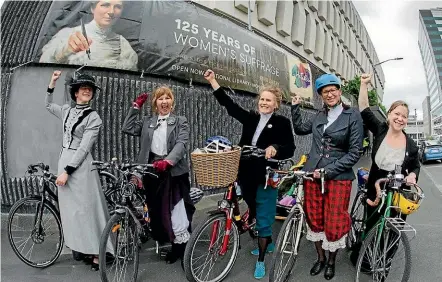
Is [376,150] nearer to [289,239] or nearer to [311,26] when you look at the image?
[289,239]

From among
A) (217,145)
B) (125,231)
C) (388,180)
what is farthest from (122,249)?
(388,180)

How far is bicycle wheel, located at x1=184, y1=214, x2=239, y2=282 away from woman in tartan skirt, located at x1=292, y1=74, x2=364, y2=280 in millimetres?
878

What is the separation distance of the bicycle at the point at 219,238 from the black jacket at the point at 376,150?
3.14 ft

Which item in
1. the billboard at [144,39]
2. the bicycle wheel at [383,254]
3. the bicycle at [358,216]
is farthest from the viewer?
the billboard at [144,39]

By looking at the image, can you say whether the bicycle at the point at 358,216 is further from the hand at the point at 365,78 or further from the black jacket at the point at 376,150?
the hand at the point at 365,78

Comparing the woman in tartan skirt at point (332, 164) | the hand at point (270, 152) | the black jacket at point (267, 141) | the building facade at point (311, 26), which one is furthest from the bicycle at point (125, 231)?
the building facade at point (311, 26)

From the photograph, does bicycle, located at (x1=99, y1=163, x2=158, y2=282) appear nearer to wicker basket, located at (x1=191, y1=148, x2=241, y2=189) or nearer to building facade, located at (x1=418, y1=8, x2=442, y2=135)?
wicker basket, located at (x1=191, y1=148, x2=241, y2=189)

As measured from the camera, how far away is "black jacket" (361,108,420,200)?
11.3ft

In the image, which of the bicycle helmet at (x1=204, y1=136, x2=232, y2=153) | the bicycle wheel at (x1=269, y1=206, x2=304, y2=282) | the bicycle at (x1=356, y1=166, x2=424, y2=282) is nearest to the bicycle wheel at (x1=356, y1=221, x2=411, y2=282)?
the bicycle at (x1=356, y1=166, x2=424, y2=282)

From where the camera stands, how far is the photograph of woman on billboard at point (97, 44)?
6.43m

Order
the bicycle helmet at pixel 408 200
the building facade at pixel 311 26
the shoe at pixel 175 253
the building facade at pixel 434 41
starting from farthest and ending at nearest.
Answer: the building facade at pixel 434 41, the building facade at pixel 311 26, the shoe at pixel 175 253, the bicycle helmet at pixel 408 200

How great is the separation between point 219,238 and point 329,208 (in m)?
1.16

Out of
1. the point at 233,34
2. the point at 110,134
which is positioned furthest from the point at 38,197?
the point at 233,34

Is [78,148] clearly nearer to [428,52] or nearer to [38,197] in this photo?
[38,197]
